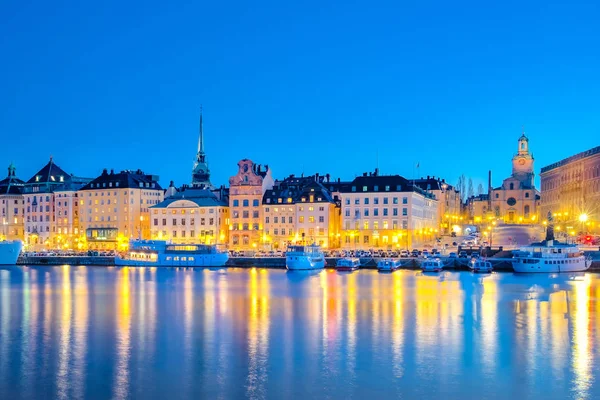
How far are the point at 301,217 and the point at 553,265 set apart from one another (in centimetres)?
3174

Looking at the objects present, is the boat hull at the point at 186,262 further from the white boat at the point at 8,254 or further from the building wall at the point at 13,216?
the building wall at the point at 13,216

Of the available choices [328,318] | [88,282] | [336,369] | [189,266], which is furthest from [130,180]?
[336,369]

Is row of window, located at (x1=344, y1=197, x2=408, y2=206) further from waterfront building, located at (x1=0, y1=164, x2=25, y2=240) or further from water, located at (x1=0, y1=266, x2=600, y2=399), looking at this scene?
waterfront building, located at (x1=0, y1=164, x2=25, y2=240)

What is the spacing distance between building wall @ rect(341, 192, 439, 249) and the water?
31.8 meters

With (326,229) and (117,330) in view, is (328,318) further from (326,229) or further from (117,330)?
(326,229)

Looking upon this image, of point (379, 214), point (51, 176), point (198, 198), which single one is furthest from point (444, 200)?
point (51, 176)

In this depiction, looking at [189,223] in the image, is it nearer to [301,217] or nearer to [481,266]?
[301,217]

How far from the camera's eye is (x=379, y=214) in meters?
88.4

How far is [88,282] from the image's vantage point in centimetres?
6131

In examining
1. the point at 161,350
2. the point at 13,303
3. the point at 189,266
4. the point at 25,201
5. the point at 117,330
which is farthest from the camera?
the point at 25,201

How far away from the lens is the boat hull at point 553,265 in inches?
2665

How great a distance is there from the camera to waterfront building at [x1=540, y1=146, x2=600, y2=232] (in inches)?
3797

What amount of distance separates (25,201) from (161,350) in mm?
94153

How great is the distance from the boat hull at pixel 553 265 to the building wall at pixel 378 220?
21.0 meters
